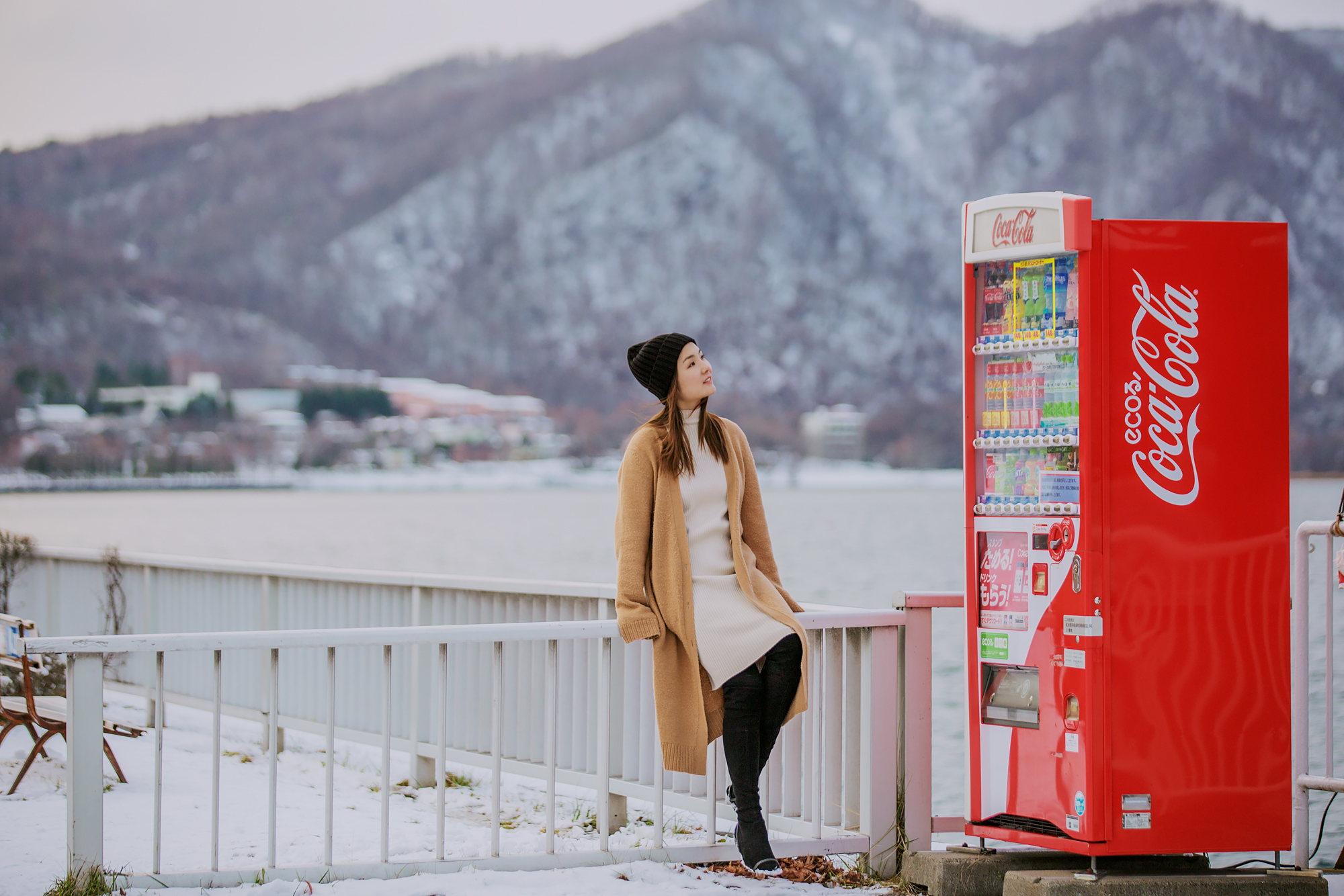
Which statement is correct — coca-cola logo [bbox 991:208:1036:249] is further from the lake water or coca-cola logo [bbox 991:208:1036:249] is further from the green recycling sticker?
the lake water

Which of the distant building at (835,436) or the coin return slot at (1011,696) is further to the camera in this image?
the distant building at (835,436)

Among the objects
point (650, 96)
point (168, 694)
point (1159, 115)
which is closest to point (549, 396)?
point (650, 96)

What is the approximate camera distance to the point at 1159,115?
182m

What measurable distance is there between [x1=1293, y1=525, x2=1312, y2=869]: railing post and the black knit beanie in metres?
2.26

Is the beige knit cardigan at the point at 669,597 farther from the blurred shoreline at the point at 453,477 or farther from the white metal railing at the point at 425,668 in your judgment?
the blurred shoreline at the point at 453,477

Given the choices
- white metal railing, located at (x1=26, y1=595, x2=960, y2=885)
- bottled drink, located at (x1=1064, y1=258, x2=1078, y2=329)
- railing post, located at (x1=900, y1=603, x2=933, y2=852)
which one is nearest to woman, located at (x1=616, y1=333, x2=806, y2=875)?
white metal railing, located at (x1=26, y1=595, x2=960, y2=885)

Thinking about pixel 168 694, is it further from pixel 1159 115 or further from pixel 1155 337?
pixel 1159 115

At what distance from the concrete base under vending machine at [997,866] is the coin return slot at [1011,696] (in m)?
0.49

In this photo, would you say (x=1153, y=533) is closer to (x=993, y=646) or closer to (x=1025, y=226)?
(x=993, y=646)

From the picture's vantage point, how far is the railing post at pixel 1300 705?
430cm

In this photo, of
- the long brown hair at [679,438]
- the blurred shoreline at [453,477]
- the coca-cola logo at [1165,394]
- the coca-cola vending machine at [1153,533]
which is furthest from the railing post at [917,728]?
the blurred shoreline at [453,477]

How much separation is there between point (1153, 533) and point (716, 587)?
151 centimetres

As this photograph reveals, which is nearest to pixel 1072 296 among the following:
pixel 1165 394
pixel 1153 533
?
pixel 1165 394

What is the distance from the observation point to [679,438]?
4.12 metres
